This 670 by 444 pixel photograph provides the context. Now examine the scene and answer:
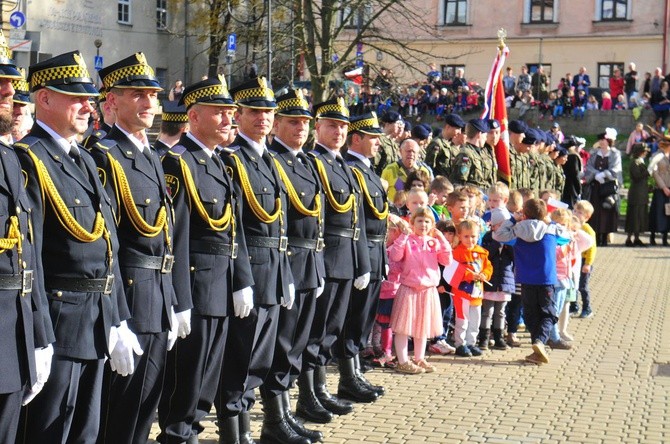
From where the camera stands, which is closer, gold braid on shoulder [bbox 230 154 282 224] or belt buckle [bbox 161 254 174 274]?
belt buckle [bbox 161 254 174 274]

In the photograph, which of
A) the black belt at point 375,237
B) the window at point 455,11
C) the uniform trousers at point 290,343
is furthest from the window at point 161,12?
the uniform trousers at point 290,343

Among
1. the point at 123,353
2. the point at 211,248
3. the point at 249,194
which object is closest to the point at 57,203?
the point at 123,353

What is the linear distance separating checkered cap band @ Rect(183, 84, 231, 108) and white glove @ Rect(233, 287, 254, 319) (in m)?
1.06

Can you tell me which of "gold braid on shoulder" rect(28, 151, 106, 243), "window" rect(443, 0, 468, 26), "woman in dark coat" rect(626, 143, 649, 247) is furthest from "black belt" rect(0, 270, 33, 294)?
"window" rect(443, 0, 468, 26)

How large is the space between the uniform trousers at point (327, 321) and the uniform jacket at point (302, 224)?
44 centimetres

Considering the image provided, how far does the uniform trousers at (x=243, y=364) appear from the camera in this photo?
654 cm

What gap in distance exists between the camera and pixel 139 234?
18.1 feet

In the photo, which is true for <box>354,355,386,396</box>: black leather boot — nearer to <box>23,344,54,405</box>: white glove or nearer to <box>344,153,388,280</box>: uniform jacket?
<box>344,153,388,280</box>: uniform jacket

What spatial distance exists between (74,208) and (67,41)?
3890 centimetres

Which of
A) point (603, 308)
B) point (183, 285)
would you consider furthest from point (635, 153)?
point (183, 285)

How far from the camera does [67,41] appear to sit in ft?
139

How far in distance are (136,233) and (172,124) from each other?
4.58 feet

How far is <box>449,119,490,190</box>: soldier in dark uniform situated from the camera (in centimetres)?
1304

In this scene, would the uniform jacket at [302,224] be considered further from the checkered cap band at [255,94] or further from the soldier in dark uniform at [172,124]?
the soldier in dark uniform at [172,124]
